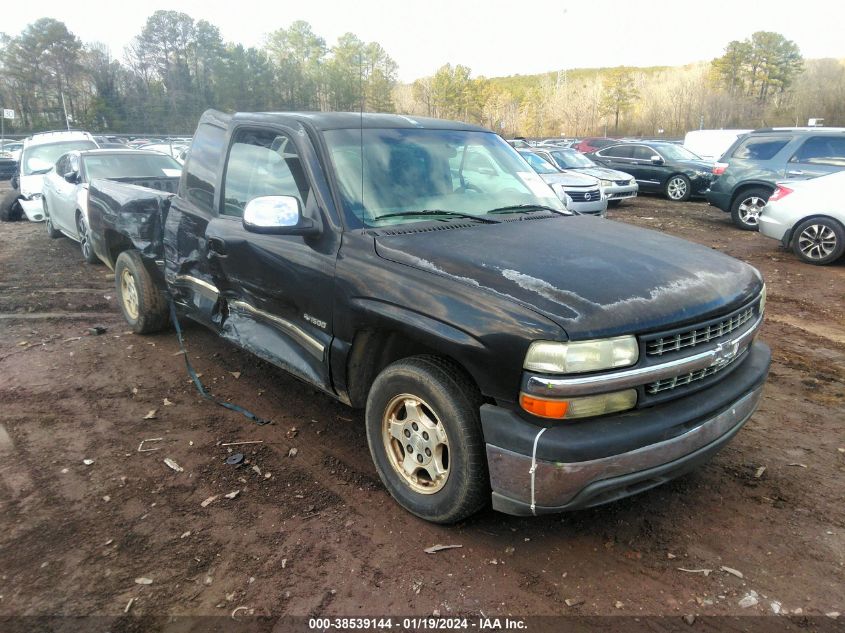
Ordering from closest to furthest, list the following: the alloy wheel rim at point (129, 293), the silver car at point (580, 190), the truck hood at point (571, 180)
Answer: the alloy wheel rim at point (129, 293) < the silver car at point (580, 190) < the truck hood at point (571, 180)

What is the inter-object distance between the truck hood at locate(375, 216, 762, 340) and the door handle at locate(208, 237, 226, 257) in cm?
139

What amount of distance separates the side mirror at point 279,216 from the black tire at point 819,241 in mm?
8139

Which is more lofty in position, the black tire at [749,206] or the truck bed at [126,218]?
the truck bed at [126,218]

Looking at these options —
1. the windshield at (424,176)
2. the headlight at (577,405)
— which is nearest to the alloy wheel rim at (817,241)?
the windshield at (424,176)

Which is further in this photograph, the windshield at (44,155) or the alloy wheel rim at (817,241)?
the windshield at (44,155)

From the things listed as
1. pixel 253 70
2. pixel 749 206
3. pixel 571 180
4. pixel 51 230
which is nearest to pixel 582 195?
pixel 571 180

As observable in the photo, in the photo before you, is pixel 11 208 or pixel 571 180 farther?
pixel 11 208

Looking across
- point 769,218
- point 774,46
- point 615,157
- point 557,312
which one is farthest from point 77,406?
point 774,46

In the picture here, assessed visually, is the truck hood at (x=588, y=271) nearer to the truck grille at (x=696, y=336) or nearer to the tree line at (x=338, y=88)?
the truck grille at (x=696, y=336)

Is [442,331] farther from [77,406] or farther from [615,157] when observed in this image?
[615,157]

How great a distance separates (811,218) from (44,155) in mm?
14945

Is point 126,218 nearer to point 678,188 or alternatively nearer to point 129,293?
point 129,293

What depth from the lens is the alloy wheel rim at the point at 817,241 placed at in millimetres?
8266

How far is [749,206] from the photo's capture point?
458 inches
